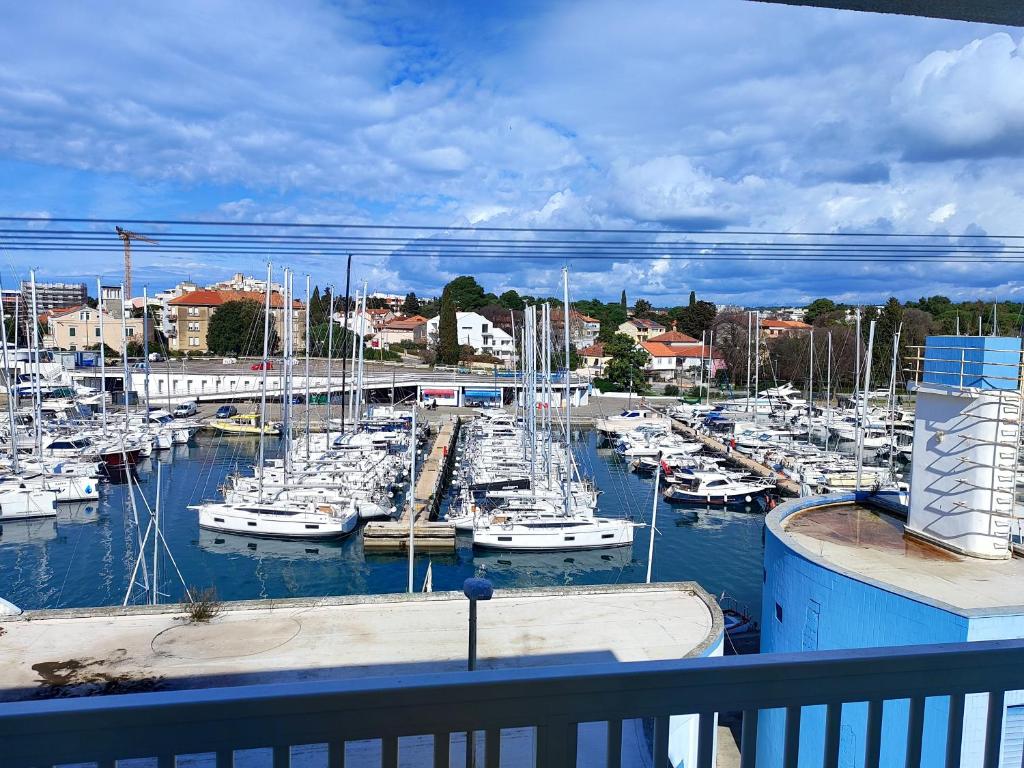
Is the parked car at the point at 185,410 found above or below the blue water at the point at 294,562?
above

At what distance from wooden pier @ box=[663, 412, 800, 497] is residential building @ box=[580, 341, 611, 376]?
15.5 m

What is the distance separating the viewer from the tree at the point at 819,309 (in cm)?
6063

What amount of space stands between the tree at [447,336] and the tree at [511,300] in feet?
66.0

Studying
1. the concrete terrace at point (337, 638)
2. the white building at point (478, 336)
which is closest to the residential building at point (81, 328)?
the white building at point (478, 336)

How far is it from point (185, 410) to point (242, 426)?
409 centimetres

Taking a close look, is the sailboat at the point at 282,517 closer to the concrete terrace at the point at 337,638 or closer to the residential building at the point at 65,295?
the concrete terrace at the point at 337,638

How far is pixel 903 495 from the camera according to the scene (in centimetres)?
829

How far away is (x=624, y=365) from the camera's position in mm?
43406

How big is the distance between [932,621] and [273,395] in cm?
3614

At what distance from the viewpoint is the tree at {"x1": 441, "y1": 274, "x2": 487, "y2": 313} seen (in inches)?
2803

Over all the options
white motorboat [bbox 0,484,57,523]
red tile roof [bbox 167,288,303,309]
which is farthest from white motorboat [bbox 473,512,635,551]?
red tile roof [bbox 167,288,303,309]

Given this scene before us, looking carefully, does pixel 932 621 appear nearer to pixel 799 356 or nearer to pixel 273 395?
pixel 273 395

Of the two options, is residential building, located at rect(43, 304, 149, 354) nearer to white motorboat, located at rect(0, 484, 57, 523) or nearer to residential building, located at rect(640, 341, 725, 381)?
white motorboat, located at rect(0, 484, 57, 523)

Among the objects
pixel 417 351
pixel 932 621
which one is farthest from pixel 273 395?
pixel 932 621
